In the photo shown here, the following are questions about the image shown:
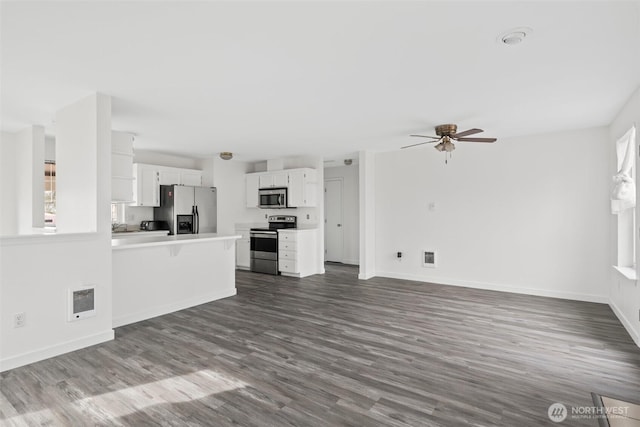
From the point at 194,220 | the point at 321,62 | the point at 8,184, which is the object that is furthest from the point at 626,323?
the point at 8,184

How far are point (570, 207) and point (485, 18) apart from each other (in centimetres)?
402

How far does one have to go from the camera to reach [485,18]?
77.2 inches

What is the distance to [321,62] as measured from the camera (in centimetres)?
254

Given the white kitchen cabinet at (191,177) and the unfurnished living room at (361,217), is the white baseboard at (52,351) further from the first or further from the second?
the white kitchen cabinet at (191,177)

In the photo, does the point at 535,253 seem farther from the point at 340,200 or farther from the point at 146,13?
the point at 146,13

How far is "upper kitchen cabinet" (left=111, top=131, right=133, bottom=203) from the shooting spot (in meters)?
3.79

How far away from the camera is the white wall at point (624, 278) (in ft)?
10.5

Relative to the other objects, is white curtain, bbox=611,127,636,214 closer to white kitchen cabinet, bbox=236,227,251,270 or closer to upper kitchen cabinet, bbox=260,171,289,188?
upper kitchen cabinet, bbox=260,171,289,188

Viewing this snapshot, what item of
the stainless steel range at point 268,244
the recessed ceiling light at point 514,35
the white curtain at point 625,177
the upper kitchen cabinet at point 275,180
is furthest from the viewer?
the upper kitchen cabinet at point 275,180

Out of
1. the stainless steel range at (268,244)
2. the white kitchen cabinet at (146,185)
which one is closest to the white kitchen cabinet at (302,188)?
the stainless steel range at (268,244)

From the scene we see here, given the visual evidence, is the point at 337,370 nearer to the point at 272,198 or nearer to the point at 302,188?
the point at 302,188

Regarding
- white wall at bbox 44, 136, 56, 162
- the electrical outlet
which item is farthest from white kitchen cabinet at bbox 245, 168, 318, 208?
the electrical outlet

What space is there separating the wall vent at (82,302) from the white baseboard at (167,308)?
1.75ft

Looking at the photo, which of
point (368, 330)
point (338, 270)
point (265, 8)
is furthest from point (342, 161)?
point (265, 8)
